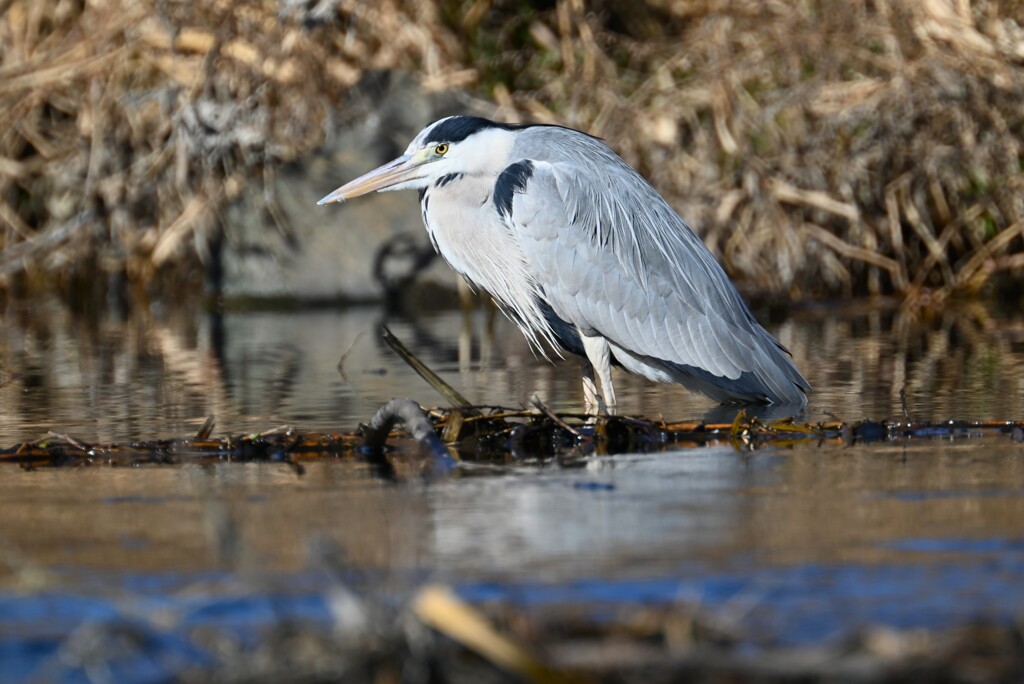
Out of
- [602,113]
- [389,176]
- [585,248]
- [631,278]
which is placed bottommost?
[631,278]

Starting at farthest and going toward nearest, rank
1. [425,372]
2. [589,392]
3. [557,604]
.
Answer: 1. [589,392]
2. [425,372]
3. [557,604]

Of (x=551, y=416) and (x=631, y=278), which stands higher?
(x=631, y=278)

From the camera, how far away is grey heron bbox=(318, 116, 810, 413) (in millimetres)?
6230

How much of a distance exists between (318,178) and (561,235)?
20.5ft

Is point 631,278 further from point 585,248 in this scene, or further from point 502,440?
point 502,440

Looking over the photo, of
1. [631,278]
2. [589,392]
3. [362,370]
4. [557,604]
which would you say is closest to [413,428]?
[557,604]

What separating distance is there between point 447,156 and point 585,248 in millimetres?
668

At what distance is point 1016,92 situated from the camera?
1022 cm

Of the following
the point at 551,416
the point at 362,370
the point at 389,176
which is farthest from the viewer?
the point at 362,370

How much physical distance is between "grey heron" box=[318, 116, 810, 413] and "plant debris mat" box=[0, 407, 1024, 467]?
108cm

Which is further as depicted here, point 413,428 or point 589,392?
point 589,392

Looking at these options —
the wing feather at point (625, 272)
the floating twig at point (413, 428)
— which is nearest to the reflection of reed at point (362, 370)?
the wing feather at point (625, 272)

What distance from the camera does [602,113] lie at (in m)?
10.9

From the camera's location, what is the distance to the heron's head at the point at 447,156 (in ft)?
20.7
